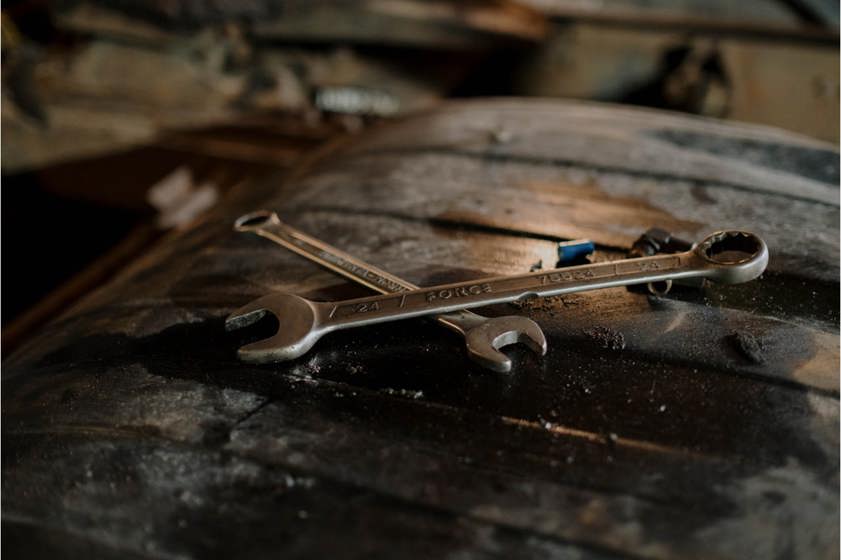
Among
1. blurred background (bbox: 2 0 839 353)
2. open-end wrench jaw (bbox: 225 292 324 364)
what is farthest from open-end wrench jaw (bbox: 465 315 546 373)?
blurred background (bbox: 2 0 839 353)

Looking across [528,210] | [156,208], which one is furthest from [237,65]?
[528,210]

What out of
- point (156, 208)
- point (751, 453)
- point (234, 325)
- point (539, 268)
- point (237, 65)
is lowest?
point (751, 453)

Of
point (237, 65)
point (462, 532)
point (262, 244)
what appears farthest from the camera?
point (237, 65)

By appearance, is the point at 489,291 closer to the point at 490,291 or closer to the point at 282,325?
the point at 490,291

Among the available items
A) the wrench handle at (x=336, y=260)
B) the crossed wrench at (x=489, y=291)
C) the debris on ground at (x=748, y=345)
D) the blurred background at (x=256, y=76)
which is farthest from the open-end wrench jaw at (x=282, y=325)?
the blurred background at (x=256, y=76)

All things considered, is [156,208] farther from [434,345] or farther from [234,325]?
[434,345]

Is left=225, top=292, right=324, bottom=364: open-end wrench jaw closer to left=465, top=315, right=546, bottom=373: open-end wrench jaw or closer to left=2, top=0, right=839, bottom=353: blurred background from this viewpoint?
left=465, top=315, right=546, bottom=373: open-end wrench jaw

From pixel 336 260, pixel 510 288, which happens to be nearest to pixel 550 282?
pixel 510 288
